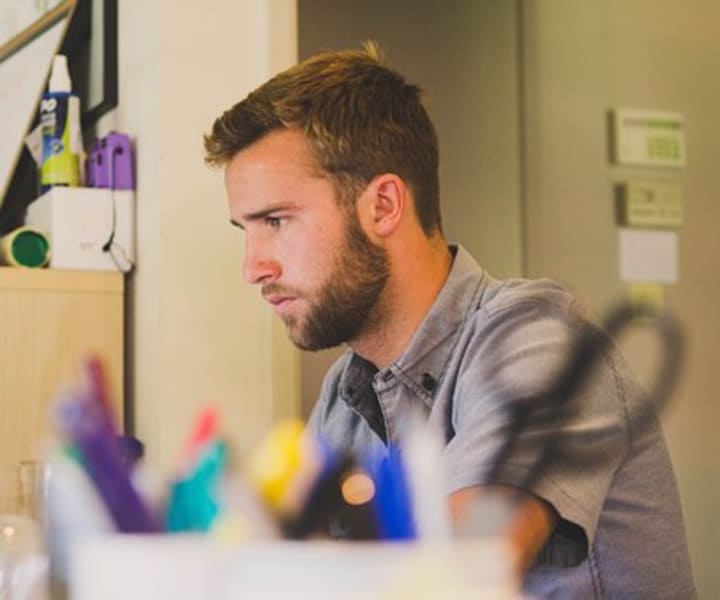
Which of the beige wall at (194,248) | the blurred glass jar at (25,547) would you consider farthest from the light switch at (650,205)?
the blurred glass jar at (25,547)

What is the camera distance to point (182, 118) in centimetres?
164

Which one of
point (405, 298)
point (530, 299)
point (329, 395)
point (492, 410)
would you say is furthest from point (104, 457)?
point (329, 395)

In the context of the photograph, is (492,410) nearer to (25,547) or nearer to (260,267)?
(25,547)

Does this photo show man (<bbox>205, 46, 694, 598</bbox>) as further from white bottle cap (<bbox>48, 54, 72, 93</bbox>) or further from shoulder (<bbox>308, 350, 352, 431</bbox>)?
white bottle cap (<bbox>48, 54, 72, 93</bbox>)

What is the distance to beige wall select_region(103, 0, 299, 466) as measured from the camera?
5.27 ft

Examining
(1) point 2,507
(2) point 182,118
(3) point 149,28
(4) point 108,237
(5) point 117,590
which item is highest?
(3) point 149,28

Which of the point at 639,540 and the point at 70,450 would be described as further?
the point at 639,540

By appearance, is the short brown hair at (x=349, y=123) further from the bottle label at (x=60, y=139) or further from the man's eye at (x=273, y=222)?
the bottle label at (x=60, y=139)

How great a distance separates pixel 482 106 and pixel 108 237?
0.88 meters

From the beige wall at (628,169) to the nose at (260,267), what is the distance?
1.05m

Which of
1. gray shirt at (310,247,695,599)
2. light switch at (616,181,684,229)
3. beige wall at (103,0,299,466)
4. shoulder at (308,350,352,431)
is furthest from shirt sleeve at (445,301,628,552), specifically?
light switch at (616,181,684,229)

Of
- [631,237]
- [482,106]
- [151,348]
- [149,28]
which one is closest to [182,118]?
[149,28]

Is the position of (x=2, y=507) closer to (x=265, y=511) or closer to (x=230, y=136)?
(x=230, y=136)

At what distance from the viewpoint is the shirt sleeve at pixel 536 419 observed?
14.0 inches
